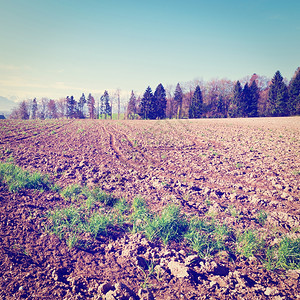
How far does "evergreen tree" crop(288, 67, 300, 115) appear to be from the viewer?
2395 inches

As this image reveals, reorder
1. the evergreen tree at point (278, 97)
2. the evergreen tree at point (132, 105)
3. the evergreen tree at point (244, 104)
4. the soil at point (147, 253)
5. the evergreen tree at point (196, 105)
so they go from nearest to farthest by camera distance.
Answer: the soil at point (147, 253)
the evergreen tree at point (278, 97)
the evergreen tree at point (244, 104)
the evergreen tree at point (196, 105)
the evergreen tree at point (132, 105)

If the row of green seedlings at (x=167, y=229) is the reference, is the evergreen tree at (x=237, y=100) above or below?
above

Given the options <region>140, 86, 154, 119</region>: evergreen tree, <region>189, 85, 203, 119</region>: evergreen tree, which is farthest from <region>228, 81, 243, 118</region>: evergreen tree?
<region>140, 86, 154, 119</region>: evergreen tree

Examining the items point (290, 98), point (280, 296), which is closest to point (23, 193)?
point (280, 296)

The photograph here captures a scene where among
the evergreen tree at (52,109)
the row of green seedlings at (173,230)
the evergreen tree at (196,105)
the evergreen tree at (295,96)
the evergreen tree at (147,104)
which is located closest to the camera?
the row of green seedlings at (173,230)

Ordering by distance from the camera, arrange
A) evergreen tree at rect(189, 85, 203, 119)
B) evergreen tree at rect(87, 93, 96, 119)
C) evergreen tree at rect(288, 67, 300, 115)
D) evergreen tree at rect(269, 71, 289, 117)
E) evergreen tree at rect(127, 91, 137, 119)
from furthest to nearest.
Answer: evergreen tree at rect(87, 93, 96, 119) → evergreen tree at rect(127, 91, 137, 119) → evergreen tree at rect(189, 85, 203, 119) → evergreen tree at rect(269, 71, 289, 117) → evergreen tree at rect(288, 67, 300, 115)

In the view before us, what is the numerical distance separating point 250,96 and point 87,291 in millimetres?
87237

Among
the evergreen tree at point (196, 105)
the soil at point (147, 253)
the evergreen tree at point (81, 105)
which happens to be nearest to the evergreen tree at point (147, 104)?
the evergreen tree at point (196, 105)

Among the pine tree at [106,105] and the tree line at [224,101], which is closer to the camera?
the tree line at [224,101]

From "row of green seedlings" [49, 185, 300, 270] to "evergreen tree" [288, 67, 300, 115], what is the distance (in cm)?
7628

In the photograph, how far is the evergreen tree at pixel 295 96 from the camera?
60.8 meters

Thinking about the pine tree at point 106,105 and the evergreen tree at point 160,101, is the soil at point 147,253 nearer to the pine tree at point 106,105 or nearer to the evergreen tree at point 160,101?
the evergreen tree at point 160,101

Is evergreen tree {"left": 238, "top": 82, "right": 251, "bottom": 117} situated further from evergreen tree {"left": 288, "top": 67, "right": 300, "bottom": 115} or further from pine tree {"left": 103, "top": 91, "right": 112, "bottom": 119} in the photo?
pine tree {"left": 103, "top": 91, "right": 112, "bottom": 119}

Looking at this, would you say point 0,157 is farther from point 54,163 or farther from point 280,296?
point 280,296
